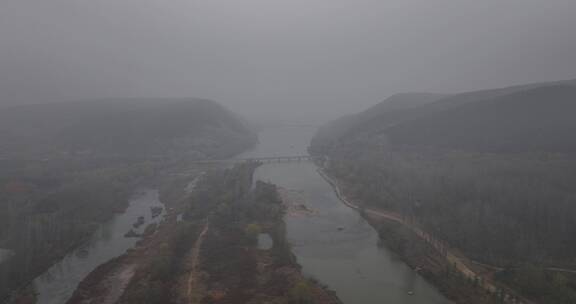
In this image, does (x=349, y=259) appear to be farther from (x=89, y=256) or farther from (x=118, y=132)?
(x=118, y=132)

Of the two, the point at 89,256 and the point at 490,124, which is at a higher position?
the point at 490,124

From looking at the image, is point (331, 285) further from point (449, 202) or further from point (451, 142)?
point (451, 142)

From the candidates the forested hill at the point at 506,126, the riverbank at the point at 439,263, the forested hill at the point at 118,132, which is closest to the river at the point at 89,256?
the riverbank at the point at 439,263

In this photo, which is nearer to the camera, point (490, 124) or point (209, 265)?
point (209, 265)

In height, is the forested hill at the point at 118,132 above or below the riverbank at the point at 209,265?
above

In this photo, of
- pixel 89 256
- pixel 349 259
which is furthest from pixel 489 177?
pixel 89 256

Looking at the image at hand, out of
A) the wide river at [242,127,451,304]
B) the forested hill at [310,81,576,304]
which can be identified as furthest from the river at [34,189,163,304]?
the forested hill at [310,81,576,304]

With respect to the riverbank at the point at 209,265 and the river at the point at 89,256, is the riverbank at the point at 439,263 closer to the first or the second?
the riverbank at the point at 209,265
